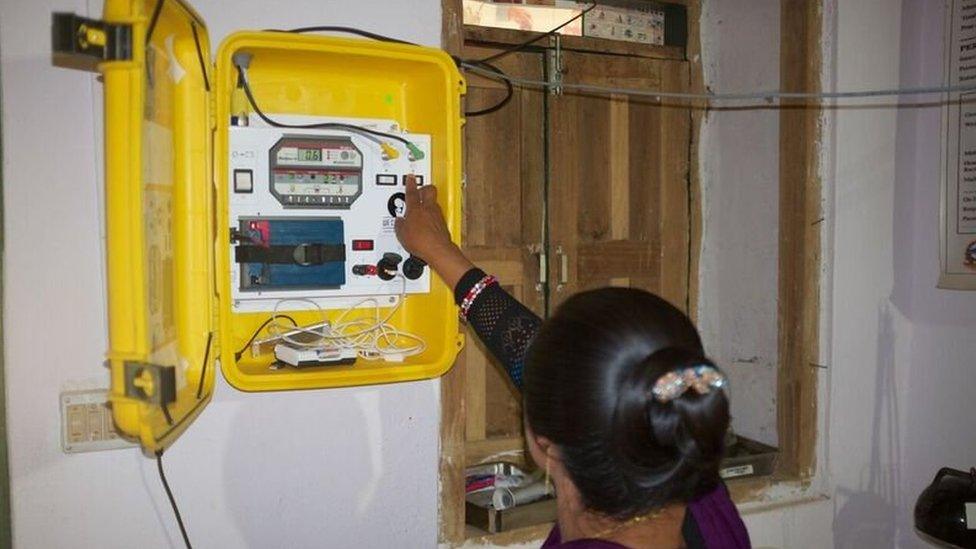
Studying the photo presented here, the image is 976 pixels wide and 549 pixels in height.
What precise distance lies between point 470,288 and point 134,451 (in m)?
0.66

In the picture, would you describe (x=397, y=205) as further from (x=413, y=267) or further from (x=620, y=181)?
(x=620, y=181)

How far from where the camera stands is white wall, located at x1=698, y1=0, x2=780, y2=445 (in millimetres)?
2137

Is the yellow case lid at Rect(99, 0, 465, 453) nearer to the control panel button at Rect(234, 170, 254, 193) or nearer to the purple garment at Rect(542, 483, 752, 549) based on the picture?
the control panel button at Rect(234, 170, 254, 193)

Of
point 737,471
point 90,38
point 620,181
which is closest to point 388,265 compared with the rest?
point 90,38

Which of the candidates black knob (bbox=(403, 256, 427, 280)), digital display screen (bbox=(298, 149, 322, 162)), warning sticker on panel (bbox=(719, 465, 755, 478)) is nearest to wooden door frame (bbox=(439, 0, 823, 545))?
Answer: warning sticker on panel (bbox=(719, 465, 755, 478))

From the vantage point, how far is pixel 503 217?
6.63ft

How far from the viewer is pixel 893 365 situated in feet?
6.97

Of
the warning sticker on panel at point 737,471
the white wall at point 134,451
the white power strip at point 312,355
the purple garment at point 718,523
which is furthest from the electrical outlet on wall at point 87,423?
the warning sticker on panel at point 737,471

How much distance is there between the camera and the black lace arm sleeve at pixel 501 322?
1.36m

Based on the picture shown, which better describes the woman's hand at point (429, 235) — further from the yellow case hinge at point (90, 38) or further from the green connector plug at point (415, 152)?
the yellow case hinge at point (90, 38)

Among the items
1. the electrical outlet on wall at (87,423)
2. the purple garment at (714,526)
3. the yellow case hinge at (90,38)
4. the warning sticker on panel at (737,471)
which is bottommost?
the warning sticker on panel at (737,471)

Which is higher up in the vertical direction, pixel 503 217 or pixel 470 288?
pixel 503 217

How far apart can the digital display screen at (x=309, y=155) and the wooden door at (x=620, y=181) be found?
0.79m

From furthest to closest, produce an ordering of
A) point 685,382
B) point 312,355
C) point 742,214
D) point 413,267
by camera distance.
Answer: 1. point 742,214
2. point 413,267
3. point 312,355
4. point 685,382
